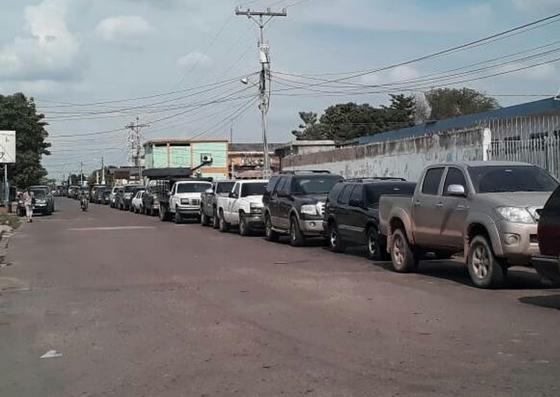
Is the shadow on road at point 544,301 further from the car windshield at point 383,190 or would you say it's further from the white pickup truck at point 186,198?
the white pickup truck at point 186,198

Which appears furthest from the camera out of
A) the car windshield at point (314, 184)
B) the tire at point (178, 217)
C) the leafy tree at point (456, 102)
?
the leafy tree at point (456, 102)

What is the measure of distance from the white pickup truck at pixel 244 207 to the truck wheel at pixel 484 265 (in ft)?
44.7

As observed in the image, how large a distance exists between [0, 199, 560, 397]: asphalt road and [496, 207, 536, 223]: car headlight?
109cm

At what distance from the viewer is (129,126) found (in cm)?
11006

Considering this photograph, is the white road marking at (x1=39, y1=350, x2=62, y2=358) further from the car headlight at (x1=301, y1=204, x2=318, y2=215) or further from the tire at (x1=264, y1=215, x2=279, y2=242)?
the tire at (x1=264, y1=215, x2=279, y2=242)

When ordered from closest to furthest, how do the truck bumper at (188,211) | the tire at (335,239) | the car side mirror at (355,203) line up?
the car side mirror at (355,203) < the tire at (335,239) < the truck bumper at (188,211)

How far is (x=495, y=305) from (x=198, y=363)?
186 inches

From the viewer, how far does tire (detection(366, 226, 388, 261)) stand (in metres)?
16.5

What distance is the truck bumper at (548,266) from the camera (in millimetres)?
9750

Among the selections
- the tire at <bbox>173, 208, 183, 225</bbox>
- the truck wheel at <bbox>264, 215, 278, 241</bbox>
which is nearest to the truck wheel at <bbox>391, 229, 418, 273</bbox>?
the truck wheel at <bbox>264, 215, 278, 241</bbox>

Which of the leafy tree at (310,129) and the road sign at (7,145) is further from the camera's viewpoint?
the leafy tree at (310,129)

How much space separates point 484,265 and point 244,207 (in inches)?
574

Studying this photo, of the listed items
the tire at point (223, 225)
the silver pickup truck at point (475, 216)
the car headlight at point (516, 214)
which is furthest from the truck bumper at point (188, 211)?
the car headlight at point (516, 214)

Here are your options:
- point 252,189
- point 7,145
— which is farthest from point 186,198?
point 7,145
